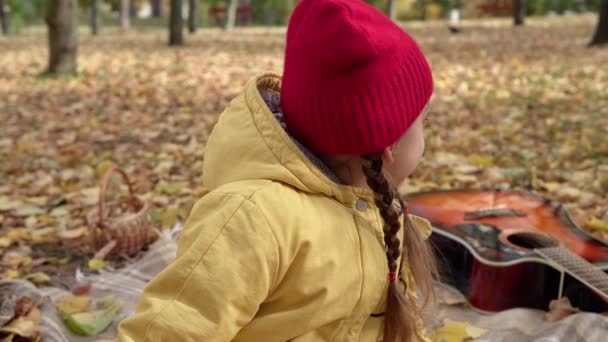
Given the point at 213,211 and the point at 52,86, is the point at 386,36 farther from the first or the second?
the point at 52,86

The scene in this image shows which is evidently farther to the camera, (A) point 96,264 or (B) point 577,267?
(A) point 96,264

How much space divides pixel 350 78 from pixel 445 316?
4.33 ft

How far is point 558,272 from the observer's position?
83.1 inches

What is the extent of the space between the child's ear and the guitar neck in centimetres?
94

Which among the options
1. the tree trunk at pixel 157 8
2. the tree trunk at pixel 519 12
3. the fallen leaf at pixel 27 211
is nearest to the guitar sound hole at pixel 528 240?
the fallen leaf at pixel 27 211

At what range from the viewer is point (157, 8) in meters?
27.5

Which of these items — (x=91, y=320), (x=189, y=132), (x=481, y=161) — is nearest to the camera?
(x=91, y=320)

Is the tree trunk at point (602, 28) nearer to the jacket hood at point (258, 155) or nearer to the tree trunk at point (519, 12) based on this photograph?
the tree trunk at point (519, 12)

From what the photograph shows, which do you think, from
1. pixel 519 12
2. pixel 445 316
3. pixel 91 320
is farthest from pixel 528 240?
pixel 519 12

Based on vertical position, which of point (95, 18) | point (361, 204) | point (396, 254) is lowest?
point (396, 254)

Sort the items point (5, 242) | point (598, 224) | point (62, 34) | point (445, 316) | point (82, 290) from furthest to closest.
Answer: point (62, 34)
point (5, 242)
point (598, 224)
point (82, 290)
point (445, 316)

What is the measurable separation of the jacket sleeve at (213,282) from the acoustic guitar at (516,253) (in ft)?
3.76

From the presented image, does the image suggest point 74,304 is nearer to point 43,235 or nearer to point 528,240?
point 43,235

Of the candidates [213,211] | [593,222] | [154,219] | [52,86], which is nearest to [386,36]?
[213,211]
